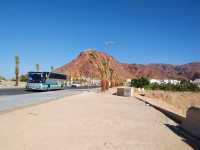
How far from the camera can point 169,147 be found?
9.30 metres

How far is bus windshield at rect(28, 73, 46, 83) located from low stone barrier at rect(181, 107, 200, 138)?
3609cm

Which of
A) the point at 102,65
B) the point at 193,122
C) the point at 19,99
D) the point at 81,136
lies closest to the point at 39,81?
the point at 102,65

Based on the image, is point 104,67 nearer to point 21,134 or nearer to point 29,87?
point 29,87

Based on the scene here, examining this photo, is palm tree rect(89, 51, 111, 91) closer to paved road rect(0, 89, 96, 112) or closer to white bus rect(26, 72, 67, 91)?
white bus rect(26, 72, 67, 91)

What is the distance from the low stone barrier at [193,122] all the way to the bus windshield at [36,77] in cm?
3609

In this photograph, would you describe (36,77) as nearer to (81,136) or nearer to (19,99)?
(19,99)

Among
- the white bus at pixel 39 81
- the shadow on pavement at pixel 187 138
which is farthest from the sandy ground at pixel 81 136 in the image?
the white bus at pixel 39 81

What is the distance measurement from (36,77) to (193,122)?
37.5m

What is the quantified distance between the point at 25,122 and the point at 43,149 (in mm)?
5422

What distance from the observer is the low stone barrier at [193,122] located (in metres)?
11.6

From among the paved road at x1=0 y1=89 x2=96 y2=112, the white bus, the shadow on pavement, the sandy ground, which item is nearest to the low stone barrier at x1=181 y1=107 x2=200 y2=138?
the shadow on pavement

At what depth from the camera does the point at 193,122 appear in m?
12.2

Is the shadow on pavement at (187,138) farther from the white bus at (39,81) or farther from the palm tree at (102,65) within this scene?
the palm tree at (102,65)

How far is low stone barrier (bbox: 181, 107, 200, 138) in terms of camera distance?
11582 mm
